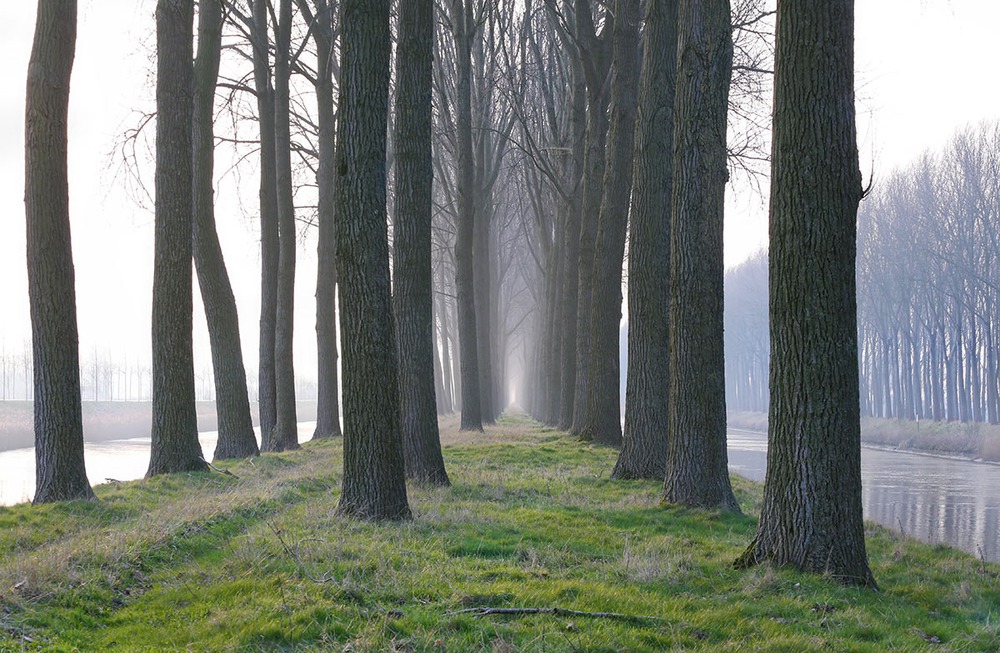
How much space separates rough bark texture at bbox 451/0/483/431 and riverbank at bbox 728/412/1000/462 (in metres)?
21.2

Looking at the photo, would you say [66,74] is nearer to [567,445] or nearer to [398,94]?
[398,94]

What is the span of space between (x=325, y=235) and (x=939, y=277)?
3556cm

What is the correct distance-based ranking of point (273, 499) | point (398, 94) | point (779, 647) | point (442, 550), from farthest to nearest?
point (398, 94) → point (273, 499) → point (442, 550) → point (779, 647)

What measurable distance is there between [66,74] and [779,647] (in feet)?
32.4

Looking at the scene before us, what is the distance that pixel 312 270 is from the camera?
3067 cm

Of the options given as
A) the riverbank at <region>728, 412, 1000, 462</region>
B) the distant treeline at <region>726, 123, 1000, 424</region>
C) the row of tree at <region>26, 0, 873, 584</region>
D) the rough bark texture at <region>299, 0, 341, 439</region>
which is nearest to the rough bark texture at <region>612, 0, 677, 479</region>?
the row of tree at <region>26, 0, 873, 584</region>

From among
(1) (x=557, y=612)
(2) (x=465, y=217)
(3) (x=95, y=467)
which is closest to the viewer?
(1) (x=557, y=612)

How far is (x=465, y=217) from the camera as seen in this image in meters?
22.1

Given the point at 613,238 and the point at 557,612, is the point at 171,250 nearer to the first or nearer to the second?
the point at 613,238

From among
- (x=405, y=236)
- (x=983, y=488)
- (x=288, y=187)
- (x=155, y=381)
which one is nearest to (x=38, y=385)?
(x=155, y=381)

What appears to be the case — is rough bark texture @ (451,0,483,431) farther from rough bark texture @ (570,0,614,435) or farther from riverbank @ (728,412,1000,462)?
riverbank @ (728,412,1000,462)

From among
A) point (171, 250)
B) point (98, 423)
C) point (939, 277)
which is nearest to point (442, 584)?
point (171, 250)

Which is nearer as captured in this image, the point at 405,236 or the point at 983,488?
the point at 405,236

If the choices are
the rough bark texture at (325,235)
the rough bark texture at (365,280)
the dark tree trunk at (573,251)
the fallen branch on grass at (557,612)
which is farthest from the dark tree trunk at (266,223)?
the fallen branch on grass at (557,612)
